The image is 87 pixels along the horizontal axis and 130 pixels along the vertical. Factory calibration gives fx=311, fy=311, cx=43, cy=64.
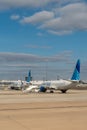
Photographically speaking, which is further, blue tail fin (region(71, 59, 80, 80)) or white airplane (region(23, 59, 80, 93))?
blue tail fin (region(71, 59, 80, 80))

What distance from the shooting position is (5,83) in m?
190

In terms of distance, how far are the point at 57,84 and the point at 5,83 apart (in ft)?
344

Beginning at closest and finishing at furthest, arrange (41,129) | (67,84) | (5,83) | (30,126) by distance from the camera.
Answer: (41,129), (30,126), (67,84), (5,83)

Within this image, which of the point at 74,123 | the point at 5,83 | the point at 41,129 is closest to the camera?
the point at 41,129

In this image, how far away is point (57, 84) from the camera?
8869cm

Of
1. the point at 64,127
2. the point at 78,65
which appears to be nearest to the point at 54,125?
the point at 64,127

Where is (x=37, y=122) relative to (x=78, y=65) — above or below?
below

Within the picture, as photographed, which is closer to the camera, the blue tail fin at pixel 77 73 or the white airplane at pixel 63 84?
the white airplane at pixel 63 84

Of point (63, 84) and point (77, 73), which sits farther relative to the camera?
point (77, 73)

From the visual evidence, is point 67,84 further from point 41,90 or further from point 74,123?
point 74,123

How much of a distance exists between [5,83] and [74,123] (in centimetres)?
17255

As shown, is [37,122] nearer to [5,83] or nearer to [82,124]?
[82,124]

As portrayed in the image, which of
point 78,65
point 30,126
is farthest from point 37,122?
point 78,65

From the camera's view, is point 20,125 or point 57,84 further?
point 57,84
